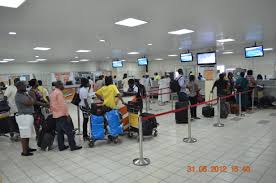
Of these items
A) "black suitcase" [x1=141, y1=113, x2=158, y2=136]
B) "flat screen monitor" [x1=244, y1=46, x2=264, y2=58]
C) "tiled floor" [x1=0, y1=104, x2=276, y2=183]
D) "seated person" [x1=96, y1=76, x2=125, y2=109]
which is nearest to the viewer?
"tiled floor" [x1=0, y1=104, x2=276, y2=183]

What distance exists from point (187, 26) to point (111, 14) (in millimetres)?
2644

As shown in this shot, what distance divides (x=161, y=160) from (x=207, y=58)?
7194 mm

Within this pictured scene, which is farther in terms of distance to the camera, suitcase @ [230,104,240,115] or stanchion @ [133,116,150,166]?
suitcase @ [230,104,240,115]

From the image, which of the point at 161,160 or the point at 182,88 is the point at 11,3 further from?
the point at 182,88

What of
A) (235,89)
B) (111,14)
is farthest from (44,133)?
(235,89)

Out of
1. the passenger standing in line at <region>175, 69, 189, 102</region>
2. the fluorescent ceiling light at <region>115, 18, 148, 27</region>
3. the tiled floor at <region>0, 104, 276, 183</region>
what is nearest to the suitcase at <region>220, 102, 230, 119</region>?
the passenger standing in line at <region>175, 69, 189, 102</region>

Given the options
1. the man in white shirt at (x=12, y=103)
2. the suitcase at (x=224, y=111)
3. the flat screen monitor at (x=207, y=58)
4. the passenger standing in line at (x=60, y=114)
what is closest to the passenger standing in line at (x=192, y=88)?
the suitcase at (x=224, y=111)

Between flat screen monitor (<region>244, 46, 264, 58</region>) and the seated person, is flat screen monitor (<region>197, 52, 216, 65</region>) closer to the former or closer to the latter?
flat screen monitor (<region>244, 46, 264, 58</region>)

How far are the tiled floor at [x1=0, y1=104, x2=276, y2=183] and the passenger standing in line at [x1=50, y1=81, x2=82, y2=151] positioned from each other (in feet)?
1.00

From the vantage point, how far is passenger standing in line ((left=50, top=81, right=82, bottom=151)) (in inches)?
177

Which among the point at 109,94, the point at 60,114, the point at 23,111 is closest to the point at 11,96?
the point at 23,111

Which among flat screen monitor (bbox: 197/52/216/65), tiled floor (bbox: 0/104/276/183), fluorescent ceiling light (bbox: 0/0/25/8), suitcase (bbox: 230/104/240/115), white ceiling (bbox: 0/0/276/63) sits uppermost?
white ceiling (bbox: 0/0/276/63)

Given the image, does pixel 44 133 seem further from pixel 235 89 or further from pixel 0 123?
pixel 235 89

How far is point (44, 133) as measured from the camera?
15.8ft
